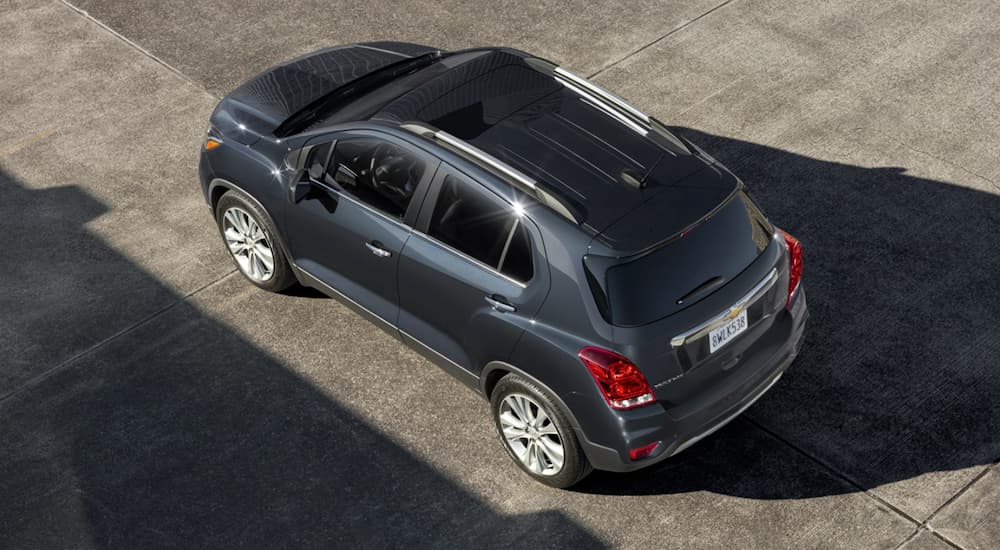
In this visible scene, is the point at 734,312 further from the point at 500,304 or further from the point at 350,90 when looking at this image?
the point at 350,90

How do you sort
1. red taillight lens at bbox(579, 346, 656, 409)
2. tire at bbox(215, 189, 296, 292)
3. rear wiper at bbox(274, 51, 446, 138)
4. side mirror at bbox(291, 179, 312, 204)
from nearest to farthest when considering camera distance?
red taillight lens at bbox(579, 346, 656, 409), side mirror at bbox(291, 179, 312, 204), rear wiper at bbox(274, 51, 446, 138), tire at bbox(215, 189, 296, 292)

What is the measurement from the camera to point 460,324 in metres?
7.26

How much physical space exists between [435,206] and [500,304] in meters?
0.76

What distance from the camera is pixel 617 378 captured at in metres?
6.52

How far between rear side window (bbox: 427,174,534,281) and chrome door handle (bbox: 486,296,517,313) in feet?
0.51

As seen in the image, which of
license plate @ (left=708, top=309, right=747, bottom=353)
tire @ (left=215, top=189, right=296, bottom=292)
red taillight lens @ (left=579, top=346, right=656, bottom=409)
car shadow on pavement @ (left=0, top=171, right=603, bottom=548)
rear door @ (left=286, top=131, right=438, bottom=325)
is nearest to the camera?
red taillight lens @ (left=579, top=346, right=656, bottom=409)

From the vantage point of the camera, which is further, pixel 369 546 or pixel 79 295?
pixel 79 295


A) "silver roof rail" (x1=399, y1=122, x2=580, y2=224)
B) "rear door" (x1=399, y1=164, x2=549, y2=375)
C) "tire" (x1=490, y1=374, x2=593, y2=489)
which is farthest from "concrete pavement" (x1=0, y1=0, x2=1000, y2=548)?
"silver roof rail" (x1=399, y1=122, x2=580, y2=224)

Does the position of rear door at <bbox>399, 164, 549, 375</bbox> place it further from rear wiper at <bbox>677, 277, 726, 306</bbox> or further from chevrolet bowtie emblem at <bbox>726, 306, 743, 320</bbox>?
chevrolet bowtie emblem at <bbox>726, 306, 743, 320</bbox>

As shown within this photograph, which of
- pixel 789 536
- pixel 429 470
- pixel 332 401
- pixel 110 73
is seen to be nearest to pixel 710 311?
pixel 789 536

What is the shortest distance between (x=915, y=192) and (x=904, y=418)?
2559 millimetres

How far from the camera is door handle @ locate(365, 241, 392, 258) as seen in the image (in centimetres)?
754

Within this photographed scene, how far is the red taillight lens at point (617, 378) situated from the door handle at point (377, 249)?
1599mm

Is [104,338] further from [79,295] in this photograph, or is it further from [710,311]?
[710,311]
